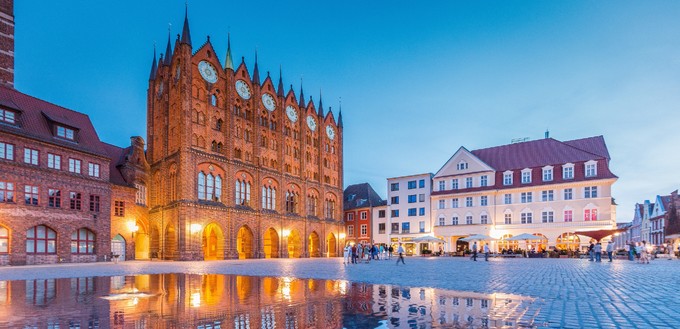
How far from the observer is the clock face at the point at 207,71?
45.3 m

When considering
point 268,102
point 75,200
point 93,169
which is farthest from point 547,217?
point 75,200

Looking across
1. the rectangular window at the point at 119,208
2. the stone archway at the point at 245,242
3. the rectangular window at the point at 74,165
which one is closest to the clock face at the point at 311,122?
the stone archway at the point at 245,242

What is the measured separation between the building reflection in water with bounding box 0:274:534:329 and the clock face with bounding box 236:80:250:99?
129ft

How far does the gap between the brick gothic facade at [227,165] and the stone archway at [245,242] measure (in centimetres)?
11

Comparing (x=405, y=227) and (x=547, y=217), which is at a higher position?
(x=547, y=217)

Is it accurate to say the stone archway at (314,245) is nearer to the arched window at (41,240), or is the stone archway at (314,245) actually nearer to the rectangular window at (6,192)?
the arched window at (41,240)

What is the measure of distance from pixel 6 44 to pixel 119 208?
63.0ft

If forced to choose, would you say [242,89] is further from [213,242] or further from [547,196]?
[547,196]

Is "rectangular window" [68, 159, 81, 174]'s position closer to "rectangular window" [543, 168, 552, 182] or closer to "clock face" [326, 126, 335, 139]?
"clock face" [326, 126, 335, 139]

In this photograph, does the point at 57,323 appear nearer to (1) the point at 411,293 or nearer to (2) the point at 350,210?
(1) the point at 411,293

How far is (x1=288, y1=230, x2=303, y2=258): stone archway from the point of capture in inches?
2149

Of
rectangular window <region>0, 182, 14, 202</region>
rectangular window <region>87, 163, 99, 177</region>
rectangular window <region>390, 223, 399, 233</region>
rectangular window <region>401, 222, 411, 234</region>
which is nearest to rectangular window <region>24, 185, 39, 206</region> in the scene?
rectangular window <region>0, 182, 14, 202</region>

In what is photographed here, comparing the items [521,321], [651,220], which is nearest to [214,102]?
[521,321]

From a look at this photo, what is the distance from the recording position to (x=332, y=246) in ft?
203
